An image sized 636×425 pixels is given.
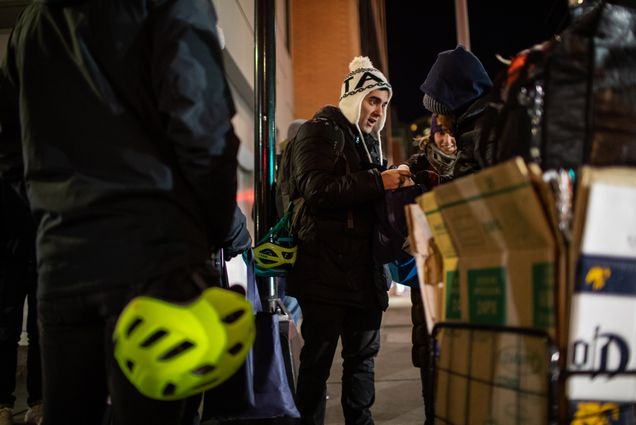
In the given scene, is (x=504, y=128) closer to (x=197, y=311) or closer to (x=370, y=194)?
(x=197, y=311)

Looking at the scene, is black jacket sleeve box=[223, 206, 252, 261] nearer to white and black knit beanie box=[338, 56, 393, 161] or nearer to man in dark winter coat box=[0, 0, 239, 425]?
white and black knit beanie box=[338, 56, 393, 161]

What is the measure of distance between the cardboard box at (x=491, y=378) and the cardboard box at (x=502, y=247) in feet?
0.17

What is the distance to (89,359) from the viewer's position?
1.60 meters

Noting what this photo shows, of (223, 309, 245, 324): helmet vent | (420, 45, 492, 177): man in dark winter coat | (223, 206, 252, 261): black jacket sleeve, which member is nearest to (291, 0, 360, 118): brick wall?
(420, 45, 492, 177): man in dark winter coat

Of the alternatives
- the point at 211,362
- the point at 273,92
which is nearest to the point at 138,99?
the point at 211,362

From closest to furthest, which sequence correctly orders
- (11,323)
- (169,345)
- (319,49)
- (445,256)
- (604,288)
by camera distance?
1. (604,288)
2. (169,345)
3. (445,256)
4. (11,323)
5. (319,49)

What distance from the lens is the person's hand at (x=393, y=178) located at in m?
2.92

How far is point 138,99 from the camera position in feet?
5.46

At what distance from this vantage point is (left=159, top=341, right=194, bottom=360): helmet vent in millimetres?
1449

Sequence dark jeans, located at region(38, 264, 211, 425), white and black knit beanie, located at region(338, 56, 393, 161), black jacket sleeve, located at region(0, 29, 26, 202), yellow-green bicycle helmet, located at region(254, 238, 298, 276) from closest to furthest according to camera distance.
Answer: dark jeans, located at region(38, 264, 211, 425), black jacket sleeve, located at region(0, 29, 26, 202), yellow-green bicycle helmet, located at region(254, 238, 298, 276), white and black knit beanie, located at region(338, 56, 393, 161)

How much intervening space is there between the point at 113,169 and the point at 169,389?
630 mm

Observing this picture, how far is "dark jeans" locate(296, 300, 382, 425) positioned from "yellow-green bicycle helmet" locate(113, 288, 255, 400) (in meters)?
1.46

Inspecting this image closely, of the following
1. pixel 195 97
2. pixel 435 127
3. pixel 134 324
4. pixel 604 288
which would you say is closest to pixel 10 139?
pixel 195 97

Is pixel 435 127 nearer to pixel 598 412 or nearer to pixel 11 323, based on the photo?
pixel 598 412
